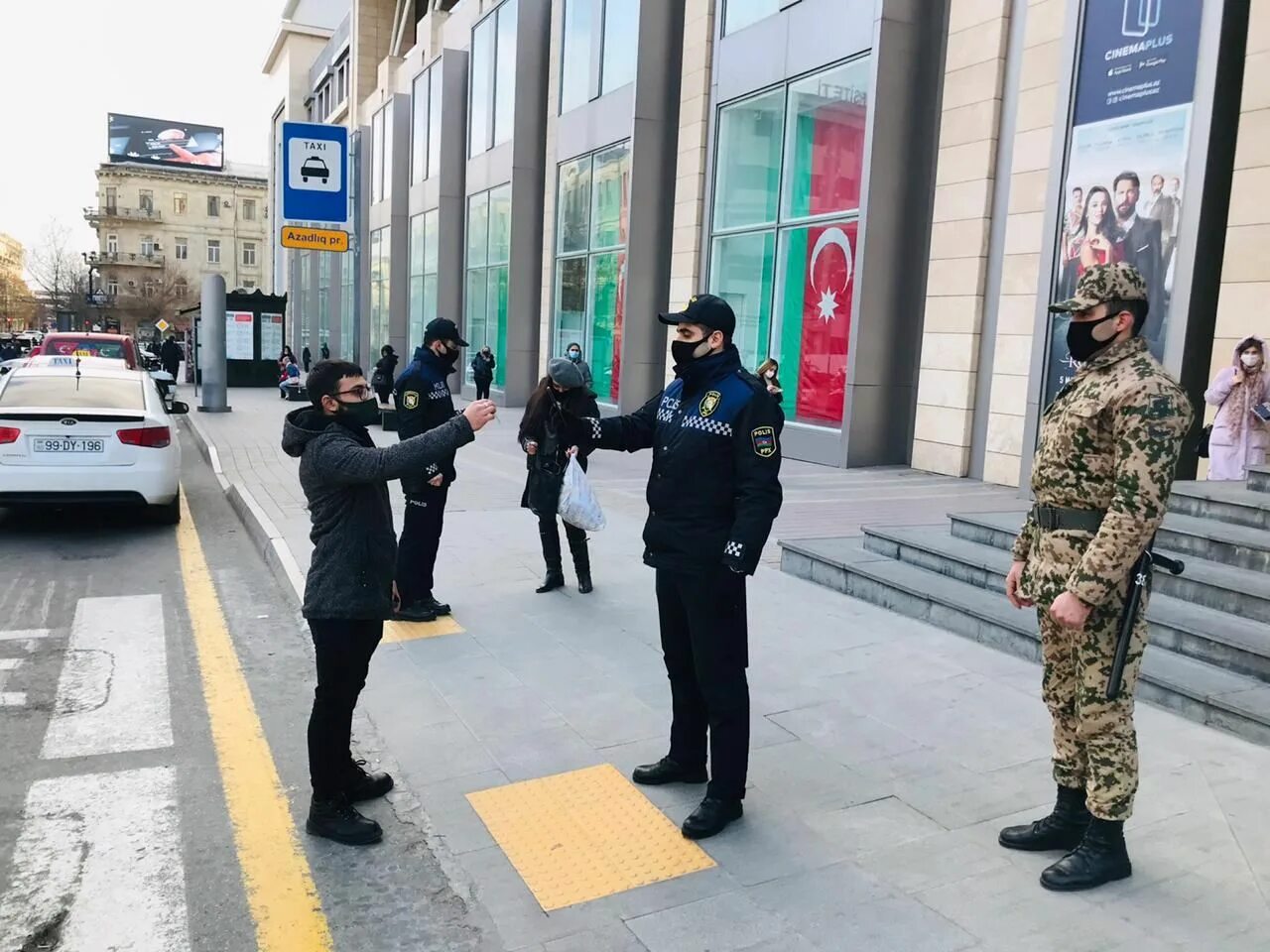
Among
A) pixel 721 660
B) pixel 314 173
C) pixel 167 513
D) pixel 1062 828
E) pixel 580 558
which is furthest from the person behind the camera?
pixel 314 173

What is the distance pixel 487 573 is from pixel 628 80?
15237mm

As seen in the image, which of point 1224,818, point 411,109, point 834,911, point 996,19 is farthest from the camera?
point 411,109

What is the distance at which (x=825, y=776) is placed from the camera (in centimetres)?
418

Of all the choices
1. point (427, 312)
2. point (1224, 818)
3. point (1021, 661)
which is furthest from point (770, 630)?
point (427, 312)

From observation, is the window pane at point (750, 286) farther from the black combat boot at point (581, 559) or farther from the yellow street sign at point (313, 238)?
the black combat boot at point (581, 559)

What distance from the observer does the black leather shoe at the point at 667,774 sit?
4125 millimetres

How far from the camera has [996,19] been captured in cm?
1267

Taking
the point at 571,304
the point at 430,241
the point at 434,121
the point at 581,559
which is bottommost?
the point at 581,559

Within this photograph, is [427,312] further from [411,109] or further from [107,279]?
[107,279]

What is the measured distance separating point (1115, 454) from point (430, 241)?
1242 inches

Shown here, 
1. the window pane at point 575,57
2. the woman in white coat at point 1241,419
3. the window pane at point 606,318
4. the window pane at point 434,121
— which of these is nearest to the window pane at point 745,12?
the window pane at point 606,318

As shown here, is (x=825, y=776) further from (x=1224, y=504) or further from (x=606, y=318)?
(x=606, y=318)

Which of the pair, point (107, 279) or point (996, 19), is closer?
point (996, 19)

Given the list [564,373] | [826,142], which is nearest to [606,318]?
[826,142]
